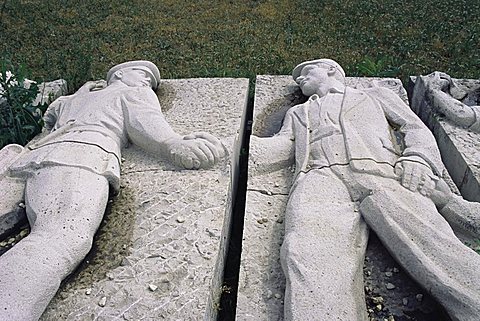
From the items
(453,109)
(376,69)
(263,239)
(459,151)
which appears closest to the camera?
(263,239)

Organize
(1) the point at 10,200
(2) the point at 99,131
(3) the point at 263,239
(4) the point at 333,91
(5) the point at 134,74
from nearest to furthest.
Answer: (3) the point at 263,239, (1) the point at 10,200, (2) the point at 99,131, (4) the point at 333,91, (5) the point at 134,74

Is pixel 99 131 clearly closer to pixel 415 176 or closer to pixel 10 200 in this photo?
pixel 10 200

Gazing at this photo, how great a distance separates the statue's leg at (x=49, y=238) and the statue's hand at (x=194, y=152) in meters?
0.50

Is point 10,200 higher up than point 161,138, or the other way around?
point 161,138

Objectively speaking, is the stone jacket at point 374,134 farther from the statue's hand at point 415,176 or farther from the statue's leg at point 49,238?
the statue's leg at point 49,238

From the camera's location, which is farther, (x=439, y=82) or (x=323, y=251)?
(x=439, y=82)

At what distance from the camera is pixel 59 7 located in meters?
8.91

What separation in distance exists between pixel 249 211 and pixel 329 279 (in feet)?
2.66

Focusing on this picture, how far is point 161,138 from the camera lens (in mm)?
3373

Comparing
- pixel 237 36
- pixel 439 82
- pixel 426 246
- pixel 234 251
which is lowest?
pixel 237 36

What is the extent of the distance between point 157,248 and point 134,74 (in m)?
1.89

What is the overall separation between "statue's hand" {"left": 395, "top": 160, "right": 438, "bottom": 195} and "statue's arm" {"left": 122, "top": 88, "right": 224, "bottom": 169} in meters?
1.14

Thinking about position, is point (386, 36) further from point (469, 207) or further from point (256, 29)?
point (469, 207)

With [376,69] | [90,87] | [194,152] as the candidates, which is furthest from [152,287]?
[376,69]
